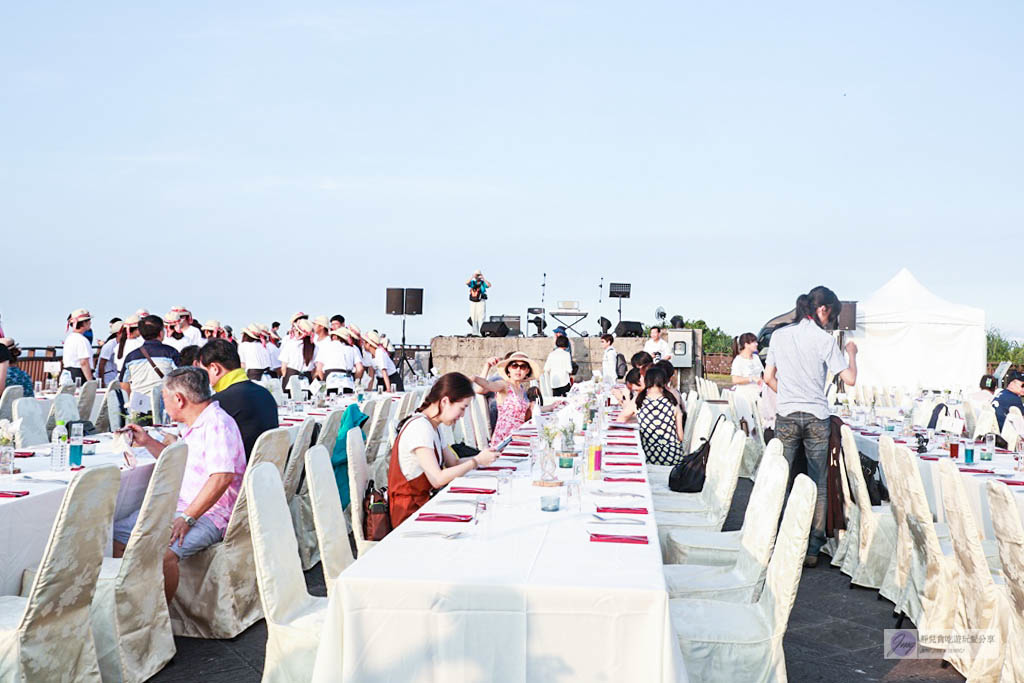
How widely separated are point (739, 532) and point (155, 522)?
106 inches

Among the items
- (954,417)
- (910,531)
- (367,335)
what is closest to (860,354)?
(367,335)

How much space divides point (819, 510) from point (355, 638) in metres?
4.15

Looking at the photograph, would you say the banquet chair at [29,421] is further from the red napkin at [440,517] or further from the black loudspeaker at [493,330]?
the black loudspeaker at [493,330]

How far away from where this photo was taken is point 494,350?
2134 centimetres

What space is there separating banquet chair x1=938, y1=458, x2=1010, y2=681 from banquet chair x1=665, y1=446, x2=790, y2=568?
0.63 metres

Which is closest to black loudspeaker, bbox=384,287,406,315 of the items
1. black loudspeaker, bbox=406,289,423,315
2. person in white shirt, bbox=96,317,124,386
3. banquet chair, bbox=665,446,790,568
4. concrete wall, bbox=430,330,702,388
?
black loudspeaker, bbox=406,289,423,315

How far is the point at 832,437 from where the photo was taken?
5.99m

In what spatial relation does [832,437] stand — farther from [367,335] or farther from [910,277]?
[910,277]

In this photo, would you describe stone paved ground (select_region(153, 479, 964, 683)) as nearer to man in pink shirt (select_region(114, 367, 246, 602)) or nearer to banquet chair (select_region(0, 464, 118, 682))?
man in pink shirt (select_region(114, 367, 246, 602))

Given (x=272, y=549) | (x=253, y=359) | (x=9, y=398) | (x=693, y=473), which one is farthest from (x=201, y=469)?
(x=253, y=359)

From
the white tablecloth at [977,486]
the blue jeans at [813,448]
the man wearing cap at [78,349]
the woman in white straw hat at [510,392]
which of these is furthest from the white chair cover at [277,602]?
the man wearing cap at [78,349]

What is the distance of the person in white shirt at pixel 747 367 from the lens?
34.4 feet

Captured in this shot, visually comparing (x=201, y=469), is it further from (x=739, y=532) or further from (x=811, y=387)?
(x=811, y=387)

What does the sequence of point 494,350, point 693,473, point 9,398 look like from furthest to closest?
point 494,350, point 9,398, point 693,473
